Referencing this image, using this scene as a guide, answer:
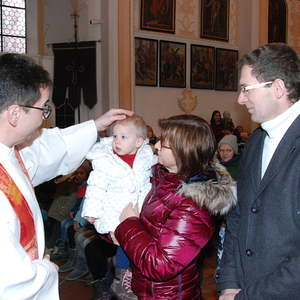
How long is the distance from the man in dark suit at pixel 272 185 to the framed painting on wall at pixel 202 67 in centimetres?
1074

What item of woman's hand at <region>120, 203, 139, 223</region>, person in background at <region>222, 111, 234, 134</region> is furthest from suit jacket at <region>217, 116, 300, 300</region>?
person in background at <region>222, 111, 234, 134</region>

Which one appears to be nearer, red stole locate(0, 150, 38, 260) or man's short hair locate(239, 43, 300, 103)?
red stole locate(0, 150, 38, 260)

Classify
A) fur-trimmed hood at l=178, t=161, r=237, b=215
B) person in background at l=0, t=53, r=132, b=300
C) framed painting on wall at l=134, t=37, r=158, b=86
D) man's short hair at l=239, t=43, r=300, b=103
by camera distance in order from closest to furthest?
person in background at l=0, t=53, r=132, b=300 < man's short hair at l=239, t=43, r=300, b=103 < fur-trimmed hood at l=178, t=161, r=237, b=215 < framed painting on wall at l=134, t=37, r=158, b=86

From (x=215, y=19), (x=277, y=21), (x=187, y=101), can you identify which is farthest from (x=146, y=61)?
(x=277, y=21)

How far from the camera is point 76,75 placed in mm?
10688

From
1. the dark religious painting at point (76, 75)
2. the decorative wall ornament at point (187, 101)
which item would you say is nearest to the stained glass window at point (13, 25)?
the dark religious painting at point (76, 75)

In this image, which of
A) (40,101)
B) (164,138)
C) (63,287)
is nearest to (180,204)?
(164,138)

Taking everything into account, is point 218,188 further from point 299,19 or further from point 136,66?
point 299,19

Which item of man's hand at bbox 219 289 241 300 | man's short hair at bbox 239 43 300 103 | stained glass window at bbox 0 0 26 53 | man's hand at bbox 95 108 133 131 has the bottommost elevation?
man's hand at bbox 219 289 241 300

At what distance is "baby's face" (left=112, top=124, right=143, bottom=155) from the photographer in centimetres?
277

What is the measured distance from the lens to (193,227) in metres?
2.14

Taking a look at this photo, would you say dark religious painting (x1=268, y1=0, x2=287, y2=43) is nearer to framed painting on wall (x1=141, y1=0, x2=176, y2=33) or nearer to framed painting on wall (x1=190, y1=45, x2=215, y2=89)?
framed painting on wall (x1=190, y1=45, x2=215, y2=89)

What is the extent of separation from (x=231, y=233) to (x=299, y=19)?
1433 cm

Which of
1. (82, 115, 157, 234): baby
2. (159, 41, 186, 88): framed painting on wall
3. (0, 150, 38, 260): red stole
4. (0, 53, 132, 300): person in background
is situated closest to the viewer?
(0, 53, 132, 300): person in background
